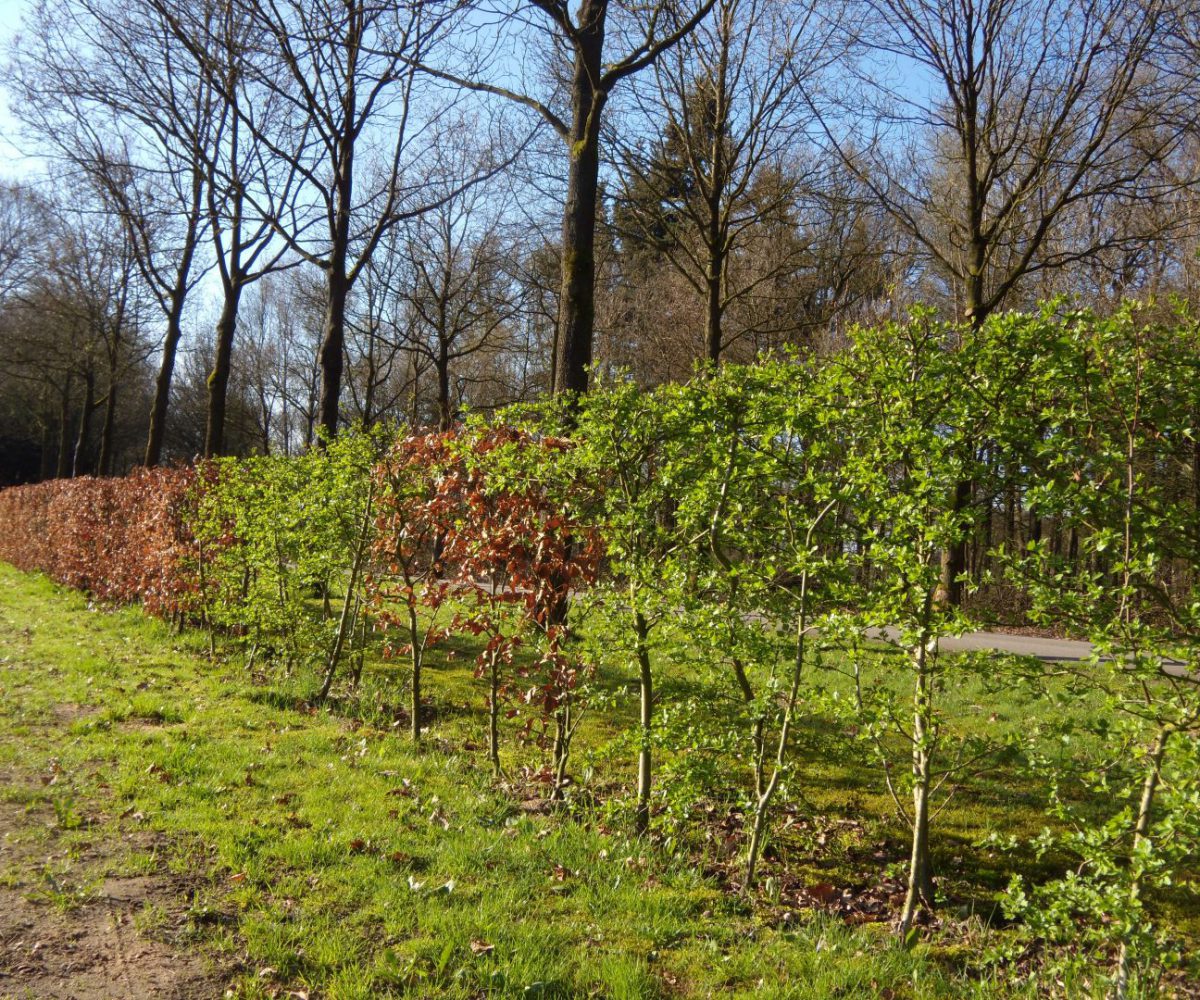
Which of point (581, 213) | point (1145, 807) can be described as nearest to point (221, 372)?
point (581, 213)

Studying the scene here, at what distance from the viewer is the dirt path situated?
9.16ft

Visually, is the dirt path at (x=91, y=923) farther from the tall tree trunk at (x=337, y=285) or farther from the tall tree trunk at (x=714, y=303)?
the tall tree trunk at (x=714, y=303)

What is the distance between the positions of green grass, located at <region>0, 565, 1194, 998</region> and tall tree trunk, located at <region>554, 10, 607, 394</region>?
10.3ft

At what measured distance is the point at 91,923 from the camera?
3.18m

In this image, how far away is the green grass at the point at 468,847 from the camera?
3.01 metres

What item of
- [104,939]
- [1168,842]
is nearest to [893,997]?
[1168,842]

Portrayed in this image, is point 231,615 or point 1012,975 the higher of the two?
point 231,615

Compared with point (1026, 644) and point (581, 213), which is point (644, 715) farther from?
point (1026, 644)

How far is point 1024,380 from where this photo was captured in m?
3.18

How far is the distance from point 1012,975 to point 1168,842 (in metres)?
0.92

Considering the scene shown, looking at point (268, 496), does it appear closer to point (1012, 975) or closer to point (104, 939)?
point (104, 939)

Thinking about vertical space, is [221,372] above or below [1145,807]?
above

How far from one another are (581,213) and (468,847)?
545cm

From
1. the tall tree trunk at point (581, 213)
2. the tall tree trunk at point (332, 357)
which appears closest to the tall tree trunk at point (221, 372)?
the tall tree trunk at point (332, 357)
